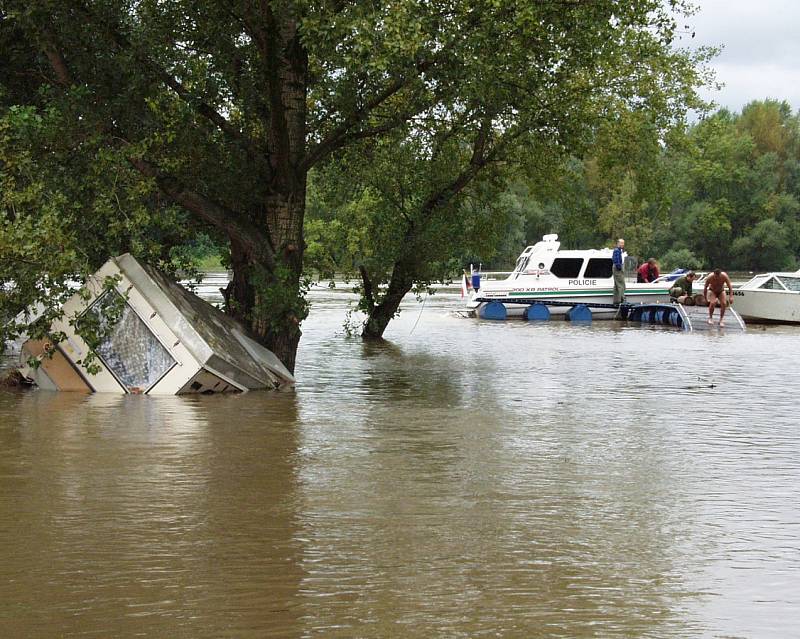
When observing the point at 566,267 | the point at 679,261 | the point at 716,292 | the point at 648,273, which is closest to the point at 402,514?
the point at 716,292

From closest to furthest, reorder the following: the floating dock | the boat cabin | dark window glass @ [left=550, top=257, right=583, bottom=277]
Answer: the floating dock → the boat cabin → dark window glass @ [left=550, top=257, right=583, bottom=277]

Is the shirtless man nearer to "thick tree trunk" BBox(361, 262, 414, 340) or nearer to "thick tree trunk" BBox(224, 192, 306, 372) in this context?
"thick tree trunk" BBox(361, 262, 414, 340)

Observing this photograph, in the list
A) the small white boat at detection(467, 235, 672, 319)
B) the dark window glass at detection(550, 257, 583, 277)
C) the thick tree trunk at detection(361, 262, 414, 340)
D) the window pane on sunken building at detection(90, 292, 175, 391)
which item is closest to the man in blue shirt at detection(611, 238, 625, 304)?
the small white boat at detection(467, 235, 672, 319)

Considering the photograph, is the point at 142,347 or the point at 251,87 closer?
the point at 142,347

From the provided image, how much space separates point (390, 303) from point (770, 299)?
16.6 m

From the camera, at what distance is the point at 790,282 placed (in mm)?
42625

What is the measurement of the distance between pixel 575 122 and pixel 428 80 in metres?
4.96

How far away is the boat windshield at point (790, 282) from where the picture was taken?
42312 millimetres

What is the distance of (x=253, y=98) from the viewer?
2030 centimetres

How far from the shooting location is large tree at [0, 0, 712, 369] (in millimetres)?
17516

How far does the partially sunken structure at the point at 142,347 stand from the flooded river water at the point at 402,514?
0.52 m

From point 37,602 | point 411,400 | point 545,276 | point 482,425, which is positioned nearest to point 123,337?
point 411,400

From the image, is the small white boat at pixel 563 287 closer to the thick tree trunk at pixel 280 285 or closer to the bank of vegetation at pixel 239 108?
the bank of vegetation at pixel 239 108

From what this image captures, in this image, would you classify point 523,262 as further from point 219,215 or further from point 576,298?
point 219,215
